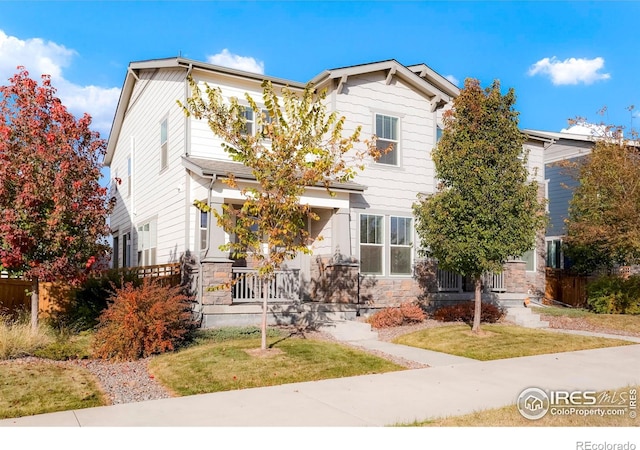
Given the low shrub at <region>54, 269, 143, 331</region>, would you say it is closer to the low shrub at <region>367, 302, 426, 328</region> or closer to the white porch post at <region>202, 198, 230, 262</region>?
the white porch post at <region>202, 198, 230, 262</region>

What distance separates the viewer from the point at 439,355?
37.7 feet

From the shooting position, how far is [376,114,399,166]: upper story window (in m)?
17.4

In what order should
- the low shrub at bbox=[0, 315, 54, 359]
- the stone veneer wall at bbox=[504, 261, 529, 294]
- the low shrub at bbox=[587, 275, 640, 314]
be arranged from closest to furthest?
the low shrub at bbox=[0, 315, 54, 359] < the stone veneer wall at bbox=[504, 261, 529, 294] < the low shrub at bbox=[587, 275, 640, 314]

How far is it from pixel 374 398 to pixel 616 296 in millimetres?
14635

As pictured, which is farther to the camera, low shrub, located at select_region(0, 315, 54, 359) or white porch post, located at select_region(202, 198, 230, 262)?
white porch post, located at select_region(202, 198, 230, 262)

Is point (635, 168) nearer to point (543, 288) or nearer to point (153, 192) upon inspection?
point (543, 288)

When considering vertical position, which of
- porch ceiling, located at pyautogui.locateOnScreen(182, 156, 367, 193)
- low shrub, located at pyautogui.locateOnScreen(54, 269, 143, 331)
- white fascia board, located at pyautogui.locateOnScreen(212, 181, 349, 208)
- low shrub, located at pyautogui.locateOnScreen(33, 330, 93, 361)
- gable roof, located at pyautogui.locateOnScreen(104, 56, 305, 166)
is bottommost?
low shrub, located at pyautogui.locateOnScreen(33, 330, 93, 361)

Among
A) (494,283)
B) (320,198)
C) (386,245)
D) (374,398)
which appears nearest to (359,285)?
(386,245)

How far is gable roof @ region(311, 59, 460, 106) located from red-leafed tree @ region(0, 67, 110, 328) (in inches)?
272

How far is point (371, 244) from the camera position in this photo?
55.2 feet

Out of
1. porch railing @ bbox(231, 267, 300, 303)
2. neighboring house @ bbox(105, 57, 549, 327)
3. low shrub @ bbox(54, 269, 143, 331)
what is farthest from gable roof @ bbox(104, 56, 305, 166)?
low shrub @ bbox(54, 269, 143, 331)

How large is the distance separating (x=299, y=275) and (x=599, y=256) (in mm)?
13938
